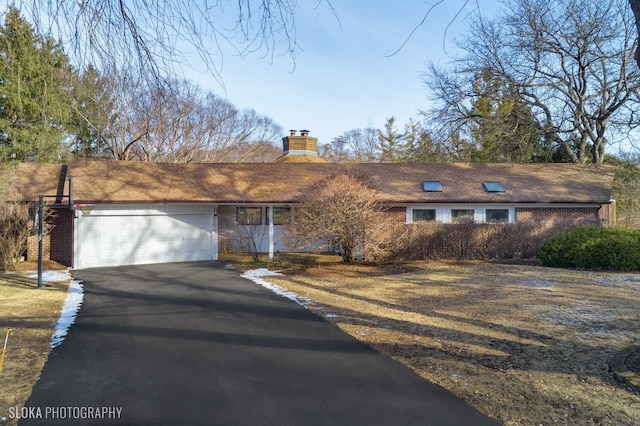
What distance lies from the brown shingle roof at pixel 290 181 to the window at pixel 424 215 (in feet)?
2.01

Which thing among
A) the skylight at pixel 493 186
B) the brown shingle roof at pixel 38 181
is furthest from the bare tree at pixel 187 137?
the skylight at pixel 493 186

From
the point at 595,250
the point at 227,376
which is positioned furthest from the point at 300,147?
the point at 227,376

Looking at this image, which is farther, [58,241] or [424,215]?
[424,215]

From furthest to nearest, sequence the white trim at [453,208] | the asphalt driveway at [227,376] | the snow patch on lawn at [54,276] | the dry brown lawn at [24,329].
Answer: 1. the white trim at [453,208]
2. the snow patch on lawn at [54,276]
3. the dry brown lawn at [24,329]
4. the asphalt driveway at [227,376]

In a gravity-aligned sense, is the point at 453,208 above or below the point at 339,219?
above

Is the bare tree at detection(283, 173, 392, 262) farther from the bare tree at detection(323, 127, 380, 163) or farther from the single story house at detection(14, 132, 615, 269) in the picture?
the bare tree at detection(323, 127, 380, 163)

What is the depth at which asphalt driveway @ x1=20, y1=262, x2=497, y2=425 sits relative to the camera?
3.88 meters

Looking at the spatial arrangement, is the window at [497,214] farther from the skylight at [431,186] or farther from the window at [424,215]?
the window at [424,215]

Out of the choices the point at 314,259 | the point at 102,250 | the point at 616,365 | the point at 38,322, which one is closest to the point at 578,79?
the point at 314,259

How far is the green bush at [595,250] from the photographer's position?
43.7ft

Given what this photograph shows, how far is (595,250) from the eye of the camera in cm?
1369

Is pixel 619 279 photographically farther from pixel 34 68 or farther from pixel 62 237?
pixel 62 237

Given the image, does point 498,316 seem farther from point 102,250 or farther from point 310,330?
point 102,250

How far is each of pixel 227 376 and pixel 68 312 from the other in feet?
17.8
